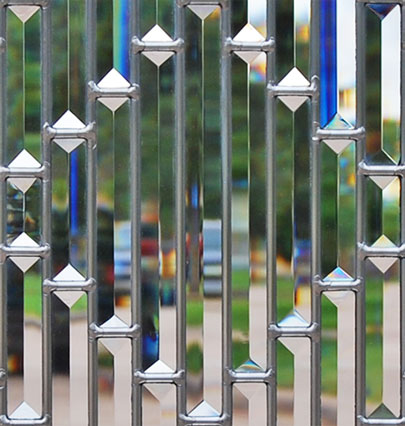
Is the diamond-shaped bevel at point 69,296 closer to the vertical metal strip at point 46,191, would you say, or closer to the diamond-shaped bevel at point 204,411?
the vertical metal strip at point 46,191

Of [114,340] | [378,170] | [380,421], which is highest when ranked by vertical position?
[378,170]

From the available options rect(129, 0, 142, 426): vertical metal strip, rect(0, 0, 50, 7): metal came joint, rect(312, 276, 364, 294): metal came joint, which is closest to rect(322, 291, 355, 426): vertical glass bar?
rect(312, 276, 364, 294): metal came joint

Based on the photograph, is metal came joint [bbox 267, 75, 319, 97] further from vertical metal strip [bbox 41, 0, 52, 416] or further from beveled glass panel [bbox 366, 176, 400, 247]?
vertical metal strip [bbox 41, 0, 52, 416]

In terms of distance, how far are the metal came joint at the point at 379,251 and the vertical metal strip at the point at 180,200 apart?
22 cm

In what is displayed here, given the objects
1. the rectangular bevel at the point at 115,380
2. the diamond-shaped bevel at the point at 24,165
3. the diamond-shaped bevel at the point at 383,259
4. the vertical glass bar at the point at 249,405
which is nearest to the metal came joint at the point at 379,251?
the diamond-shaped bevel at the point at 383,259

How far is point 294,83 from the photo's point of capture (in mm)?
795

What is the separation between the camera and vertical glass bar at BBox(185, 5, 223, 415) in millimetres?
792

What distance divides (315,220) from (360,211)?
0.06 metres

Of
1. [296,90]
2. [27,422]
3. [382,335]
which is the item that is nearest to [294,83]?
[296,90]

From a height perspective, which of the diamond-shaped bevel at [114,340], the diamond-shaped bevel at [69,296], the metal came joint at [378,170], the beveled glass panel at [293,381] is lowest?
the beveled glass panel at [293,381]

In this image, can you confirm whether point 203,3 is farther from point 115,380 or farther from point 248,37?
point 115,380

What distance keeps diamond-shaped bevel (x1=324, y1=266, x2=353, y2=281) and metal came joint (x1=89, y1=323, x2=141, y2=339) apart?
241 millimetres

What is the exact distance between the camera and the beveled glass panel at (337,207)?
797mm

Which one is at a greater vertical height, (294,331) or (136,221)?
(136,221)
